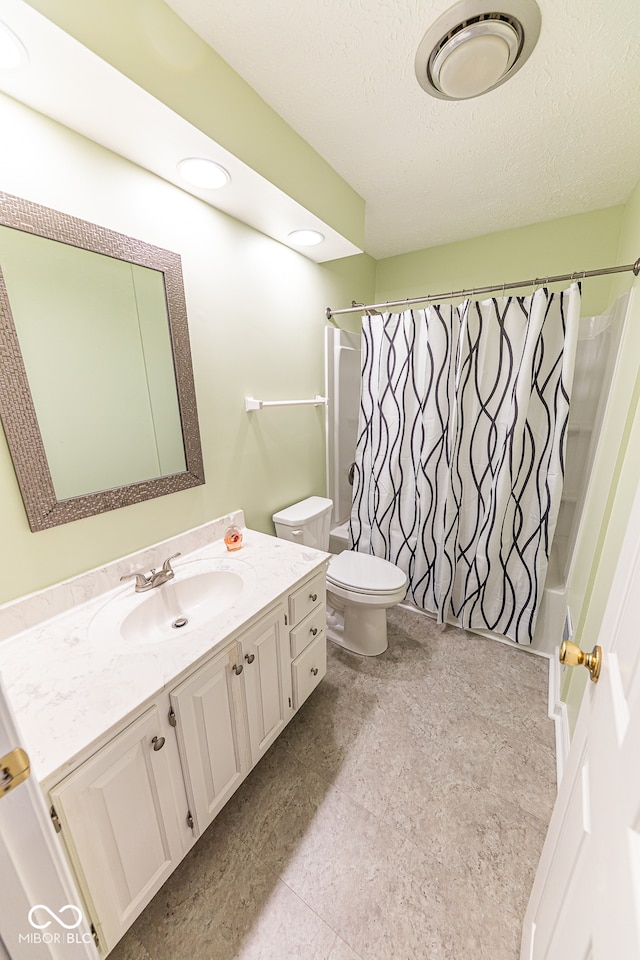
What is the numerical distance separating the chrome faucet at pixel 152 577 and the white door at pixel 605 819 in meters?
1.21

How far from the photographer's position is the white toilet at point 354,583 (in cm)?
176

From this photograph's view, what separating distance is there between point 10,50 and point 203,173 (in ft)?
1.69

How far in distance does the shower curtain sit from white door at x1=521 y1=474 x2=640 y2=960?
1.25 metres

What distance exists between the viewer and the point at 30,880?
0.45m

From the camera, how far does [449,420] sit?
193 cm

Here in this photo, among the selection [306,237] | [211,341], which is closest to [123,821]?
[211,341]

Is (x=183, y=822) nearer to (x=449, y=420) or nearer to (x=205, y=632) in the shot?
(x=205, y=632)

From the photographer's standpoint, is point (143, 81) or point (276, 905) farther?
point (276, 905)

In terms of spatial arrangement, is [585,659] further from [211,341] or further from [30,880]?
[211,341]

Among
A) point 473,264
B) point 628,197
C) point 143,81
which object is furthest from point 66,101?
point 628,197

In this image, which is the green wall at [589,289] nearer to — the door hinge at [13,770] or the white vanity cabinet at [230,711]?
the white vanity cabinet at [230,711]

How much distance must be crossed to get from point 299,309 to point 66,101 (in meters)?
1.13

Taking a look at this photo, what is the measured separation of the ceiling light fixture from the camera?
87 cm

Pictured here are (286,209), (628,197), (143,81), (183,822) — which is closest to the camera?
(143,81)
